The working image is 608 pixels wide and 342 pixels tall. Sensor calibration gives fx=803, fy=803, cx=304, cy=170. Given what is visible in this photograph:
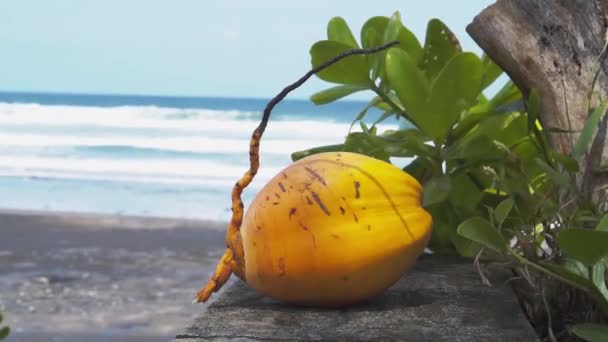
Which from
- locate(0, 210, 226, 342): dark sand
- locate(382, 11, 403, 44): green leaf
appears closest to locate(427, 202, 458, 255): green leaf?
locate(382, 11, 403, 44): green leaf

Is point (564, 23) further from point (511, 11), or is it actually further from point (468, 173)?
point (468, 173)

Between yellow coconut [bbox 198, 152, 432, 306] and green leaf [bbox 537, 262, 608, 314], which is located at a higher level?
yellow coconut [bbox 198, 152, 432, 306]

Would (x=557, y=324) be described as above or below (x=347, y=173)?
below

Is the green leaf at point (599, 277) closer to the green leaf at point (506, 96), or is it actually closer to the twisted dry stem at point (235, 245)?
the twisted dry stem at point (235, 245)

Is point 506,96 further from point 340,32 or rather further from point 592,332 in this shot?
point 592,332

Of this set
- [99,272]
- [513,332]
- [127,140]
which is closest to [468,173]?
[513,332]

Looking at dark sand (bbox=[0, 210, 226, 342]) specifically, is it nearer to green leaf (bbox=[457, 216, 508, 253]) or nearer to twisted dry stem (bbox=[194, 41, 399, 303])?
twisted dry stem (bbox=[194, 41, 399, 303])
